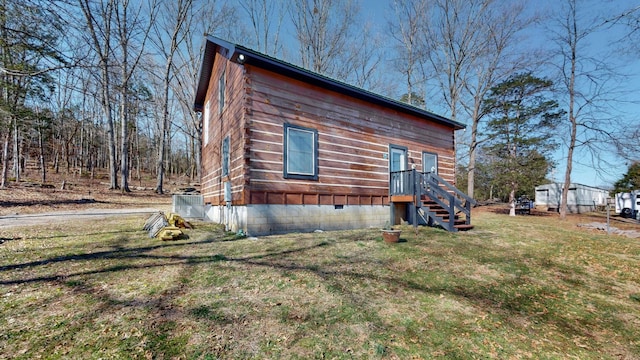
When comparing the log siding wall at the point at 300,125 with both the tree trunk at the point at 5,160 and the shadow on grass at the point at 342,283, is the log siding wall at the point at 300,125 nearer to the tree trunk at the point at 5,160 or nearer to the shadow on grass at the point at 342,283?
the shadow on grass at the point at 342,283

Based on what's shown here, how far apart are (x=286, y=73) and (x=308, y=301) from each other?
6.85 metres

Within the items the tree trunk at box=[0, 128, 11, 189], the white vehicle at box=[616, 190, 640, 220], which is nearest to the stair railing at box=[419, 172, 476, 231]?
the white vehicle at box=[616, 190, 640, 220]

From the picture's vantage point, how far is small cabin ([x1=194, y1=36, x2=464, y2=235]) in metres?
7.61

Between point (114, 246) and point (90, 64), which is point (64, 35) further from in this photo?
point (114, 246)

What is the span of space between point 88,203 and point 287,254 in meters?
16.2

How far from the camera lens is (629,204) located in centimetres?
2334

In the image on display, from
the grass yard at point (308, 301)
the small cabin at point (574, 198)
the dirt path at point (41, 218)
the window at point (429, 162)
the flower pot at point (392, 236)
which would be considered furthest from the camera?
the small cabin at point (574, 198)

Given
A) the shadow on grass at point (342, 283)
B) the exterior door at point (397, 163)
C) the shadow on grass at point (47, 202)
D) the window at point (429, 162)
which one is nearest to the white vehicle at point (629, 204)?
the window at point (429, 162)

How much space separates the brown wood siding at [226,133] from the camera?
7.71m

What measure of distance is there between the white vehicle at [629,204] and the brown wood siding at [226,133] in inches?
1183

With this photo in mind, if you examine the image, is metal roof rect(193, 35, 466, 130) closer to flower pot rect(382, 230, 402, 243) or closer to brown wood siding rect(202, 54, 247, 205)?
brown wood siding rect(202, 54, 247, 205)

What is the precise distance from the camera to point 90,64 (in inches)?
208

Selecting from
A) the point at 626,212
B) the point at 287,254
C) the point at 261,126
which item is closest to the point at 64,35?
the point at 261,126

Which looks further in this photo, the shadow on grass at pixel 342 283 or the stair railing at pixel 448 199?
the stair railing at pixel 448 199
